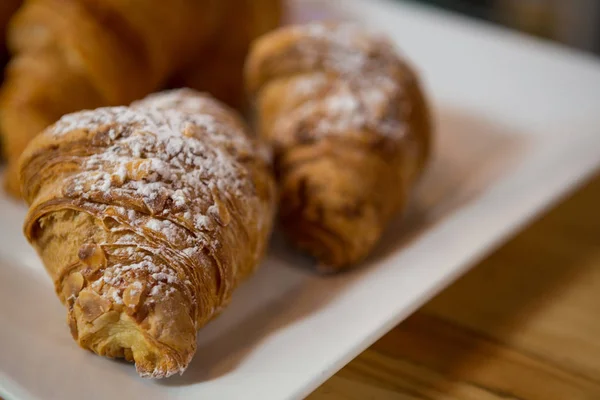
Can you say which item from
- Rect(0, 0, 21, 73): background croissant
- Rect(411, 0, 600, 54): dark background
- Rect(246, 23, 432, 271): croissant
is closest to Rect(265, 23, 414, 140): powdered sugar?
Rect(246, 23, 432, 271): croissant

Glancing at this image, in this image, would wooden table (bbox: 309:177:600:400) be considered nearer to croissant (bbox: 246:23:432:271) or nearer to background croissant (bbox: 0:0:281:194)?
croissant (bbox: 246:23:432:271)

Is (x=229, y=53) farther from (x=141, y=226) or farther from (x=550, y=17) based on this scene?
(x=550, y=17)

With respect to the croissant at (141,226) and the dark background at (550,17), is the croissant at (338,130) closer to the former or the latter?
the croissant at (141,226)

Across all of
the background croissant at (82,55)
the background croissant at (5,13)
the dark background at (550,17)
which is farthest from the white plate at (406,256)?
the dark background at (550,17)

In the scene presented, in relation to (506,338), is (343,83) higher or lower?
higher

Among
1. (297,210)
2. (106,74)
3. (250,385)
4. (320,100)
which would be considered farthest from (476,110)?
(250,385)

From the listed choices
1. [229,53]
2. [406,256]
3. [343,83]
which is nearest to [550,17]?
[229,53]
